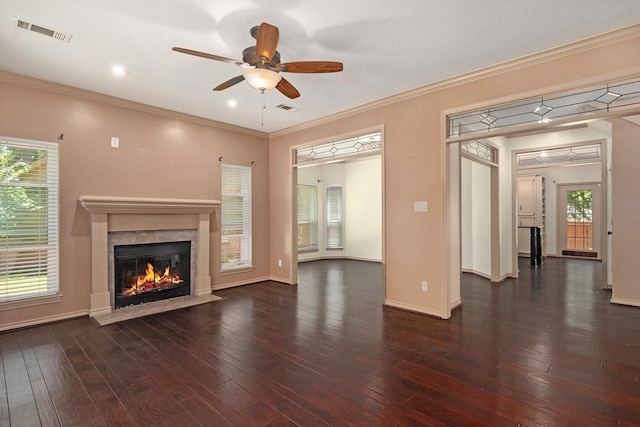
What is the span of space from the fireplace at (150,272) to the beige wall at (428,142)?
3170 millimetres

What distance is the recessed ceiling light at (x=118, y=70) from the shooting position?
345 cm

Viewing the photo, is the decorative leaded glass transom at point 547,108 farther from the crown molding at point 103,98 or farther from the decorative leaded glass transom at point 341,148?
the crown molding at point 103,98

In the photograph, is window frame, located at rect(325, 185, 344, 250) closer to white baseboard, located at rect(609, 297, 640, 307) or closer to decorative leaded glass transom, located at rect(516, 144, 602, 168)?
decorative leaded glass transom, located at rect(516, 144, 602, 168)

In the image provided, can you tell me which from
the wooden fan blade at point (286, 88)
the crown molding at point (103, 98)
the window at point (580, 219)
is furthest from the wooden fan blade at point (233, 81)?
the window at point (580, 219)

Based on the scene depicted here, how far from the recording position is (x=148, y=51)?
3.14 meters

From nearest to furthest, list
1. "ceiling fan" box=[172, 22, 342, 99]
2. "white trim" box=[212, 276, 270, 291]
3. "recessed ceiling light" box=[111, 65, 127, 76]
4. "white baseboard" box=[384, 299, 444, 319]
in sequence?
"ceiling fan" box=[172, 22, 342, 99]
"recessed ceiling light" box=[111, 65, 127, 76]
"white baseboard" box=[384, 299, 444, 319]
"white trim" box=[212, 276, 270, 291]

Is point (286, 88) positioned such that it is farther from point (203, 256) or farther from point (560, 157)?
point (560, 157)

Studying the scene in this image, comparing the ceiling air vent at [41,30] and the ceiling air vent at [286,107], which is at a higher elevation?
the ceiling air vent at [41,30]

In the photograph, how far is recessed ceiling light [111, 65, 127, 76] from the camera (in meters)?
3.45

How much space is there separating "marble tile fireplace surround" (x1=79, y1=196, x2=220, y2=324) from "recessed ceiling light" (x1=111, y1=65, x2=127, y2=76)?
1.53 meters

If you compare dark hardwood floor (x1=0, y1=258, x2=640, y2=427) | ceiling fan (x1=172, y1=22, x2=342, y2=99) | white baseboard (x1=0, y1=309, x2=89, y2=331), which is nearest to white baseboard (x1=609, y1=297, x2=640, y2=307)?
dark hardwood floor (x1=0, y1=258, x2=640, y2=427)

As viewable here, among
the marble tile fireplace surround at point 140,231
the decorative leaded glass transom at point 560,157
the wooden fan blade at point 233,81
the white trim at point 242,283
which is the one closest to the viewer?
the wooden fan blade at point 233,81

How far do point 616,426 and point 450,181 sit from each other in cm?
275

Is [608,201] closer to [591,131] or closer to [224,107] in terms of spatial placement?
[591,131]
